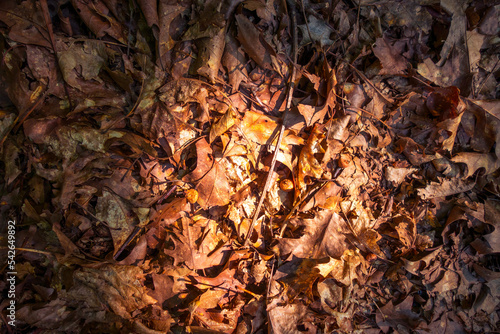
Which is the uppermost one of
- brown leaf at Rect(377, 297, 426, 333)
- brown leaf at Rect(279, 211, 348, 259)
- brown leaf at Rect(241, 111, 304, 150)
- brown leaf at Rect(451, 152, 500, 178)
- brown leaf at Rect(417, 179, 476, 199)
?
brown leaf at Rect(241, 111, 304, 150)

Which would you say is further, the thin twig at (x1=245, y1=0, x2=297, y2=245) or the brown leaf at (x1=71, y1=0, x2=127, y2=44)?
the thin twig at (x1=245, y1=0, x2=297, y2=245)

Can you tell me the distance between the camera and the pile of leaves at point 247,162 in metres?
1.76

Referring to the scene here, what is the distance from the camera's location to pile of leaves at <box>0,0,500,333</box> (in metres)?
1.76

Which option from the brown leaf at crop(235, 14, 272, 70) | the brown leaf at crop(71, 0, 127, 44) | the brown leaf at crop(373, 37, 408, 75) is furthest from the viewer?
the brown leaf at crop(373, 37, 408, 75)

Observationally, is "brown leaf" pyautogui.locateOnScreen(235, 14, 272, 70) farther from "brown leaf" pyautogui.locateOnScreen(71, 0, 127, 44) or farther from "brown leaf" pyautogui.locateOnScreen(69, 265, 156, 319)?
"brown leaf" pyautogui.locateOnScreen(69, 265, 156, 319)

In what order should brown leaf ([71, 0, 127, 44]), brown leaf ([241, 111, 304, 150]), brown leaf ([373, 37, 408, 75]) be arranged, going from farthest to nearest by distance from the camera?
brown leaf ([373, 37, 408, 75]) → brown leaf ([241, 111, 304, 150]) → brown leaf ([71, 0, 127, 44])

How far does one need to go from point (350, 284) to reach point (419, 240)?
0.82 m

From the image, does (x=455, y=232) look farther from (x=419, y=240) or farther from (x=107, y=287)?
(x=107, y=287)

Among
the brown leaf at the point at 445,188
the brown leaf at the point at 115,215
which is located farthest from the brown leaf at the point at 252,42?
the brown leaf at the point at 445,188

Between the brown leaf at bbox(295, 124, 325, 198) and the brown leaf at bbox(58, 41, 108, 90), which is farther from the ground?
the brown leaf at bbox(58, 41, 108, 90)

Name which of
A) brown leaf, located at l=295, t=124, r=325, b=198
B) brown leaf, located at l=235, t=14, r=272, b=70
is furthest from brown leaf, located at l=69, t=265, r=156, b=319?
brown leaf, located at l=235, t=14, r=272, b=70

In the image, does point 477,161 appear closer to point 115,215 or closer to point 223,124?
point 223,124

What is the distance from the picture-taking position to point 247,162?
77.4 inches

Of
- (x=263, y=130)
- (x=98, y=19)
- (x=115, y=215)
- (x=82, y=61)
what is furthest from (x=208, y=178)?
(x=98, y=19)
